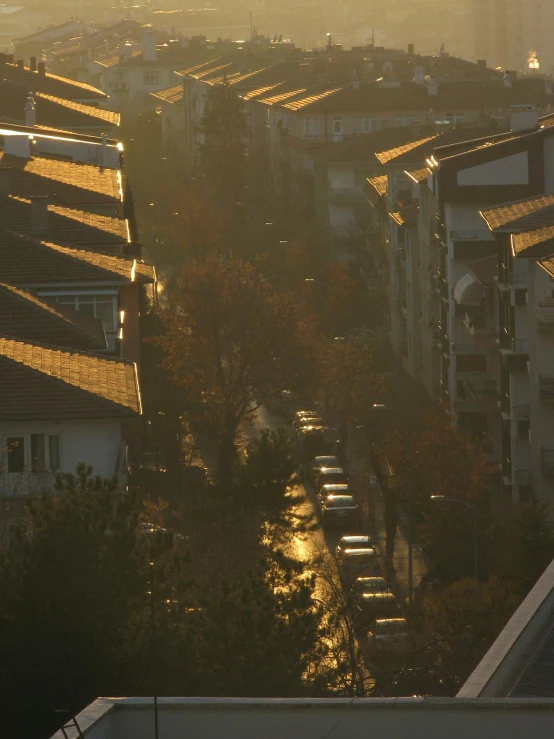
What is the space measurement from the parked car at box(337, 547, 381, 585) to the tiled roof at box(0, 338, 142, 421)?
663 centimetres

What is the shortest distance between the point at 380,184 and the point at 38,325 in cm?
3155

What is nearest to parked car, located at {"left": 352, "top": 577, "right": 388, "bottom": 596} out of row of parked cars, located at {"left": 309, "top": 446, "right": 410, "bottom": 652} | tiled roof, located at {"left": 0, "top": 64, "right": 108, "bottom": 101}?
row of parked cars, located at {"left": 309, "top": 446, "right": 410, "bottom": 652}

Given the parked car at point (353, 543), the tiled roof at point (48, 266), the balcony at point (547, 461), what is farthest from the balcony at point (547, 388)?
the tiled roof at point (48, 266)

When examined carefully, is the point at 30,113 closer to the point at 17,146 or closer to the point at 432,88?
the point at 17,146

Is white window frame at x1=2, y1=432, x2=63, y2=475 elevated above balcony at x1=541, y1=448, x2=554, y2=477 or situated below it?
above

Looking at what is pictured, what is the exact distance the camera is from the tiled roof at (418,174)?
46.8 meters

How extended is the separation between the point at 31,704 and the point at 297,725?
4942 mm

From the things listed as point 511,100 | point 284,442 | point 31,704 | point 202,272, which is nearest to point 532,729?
point 31,704

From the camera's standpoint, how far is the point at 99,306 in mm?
31703

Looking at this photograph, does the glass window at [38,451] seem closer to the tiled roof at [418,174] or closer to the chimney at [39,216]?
the chimney at [39,216]

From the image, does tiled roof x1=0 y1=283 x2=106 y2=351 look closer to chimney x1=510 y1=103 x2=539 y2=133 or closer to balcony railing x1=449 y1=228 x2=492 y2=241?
balcony railing x1=449 y1=228 x2=492 y2=241

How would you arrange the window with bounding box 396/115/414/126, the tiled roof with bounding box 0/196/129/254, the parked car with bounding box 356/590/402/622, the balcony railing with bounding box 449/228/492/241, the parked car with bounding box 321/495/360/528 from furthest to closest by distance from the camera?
the window with bounding box 396/115/414/126 → the balcony railing with bounding box 449/228/492/241 → the parked car with bounding box 321/495/360/528 → the tiled roof with bounding box 0/196/129/254 → the parked car with bounding box 356/590/402/622

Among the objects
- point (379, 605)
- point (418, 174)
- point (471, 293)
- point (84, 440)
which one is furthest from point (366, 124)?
point (84, 440)

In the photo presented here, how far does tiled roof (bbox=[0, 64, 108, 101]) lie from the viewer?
6600 centimetres
